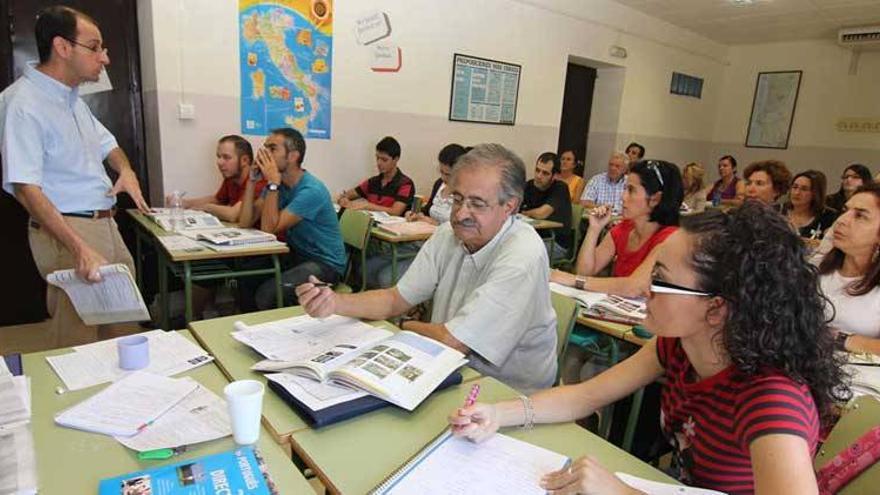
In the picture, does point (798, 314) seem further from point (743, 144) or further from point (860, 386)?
point (743, 144)

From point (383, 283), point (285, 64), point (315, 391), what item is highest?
point (285, 64)

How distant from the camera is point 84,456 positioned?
3.08ft

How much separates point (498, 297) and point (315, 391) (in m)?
0.62

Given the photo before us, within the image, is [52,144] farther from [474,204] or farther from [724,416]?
[724,416]

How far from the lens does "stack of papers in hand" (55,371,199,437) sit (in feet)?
3.34

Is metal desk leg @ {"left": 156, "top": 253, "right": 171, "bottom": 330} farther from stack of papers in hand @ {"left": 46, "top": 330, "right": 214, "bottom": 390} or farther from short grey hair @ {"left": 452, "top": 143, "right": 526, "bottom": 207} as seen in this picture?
short grey hair @ {"left": 452, "top": 143, "right": 526, "bottom": 207}

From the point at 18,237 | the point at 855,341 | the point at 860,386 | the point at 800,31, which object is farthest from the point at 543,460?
the point at 800,31

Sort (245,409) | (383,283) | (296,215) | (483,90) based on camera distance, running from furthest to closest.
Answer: (483,90)
(383,283)
(296,215)
(245,409)

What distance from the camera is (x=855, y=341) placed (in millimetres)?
1836

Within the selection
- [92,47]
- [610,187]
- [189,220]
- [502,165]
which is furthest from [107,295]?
[610,187]

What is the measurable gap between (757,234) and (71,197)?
255cm

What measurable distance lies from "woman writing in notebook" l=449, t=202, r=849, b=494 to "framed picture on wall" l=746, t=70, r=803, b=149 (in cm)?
830

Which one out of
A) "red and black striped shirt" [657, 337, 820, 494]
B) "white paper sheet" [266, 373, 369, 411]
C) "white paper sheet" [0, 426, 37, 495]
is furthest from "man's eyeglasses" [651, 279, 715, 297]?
"white paper sheet" [0, 426, 37, 495]

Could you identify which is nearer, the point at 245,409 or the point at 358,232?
the point at 245,409
